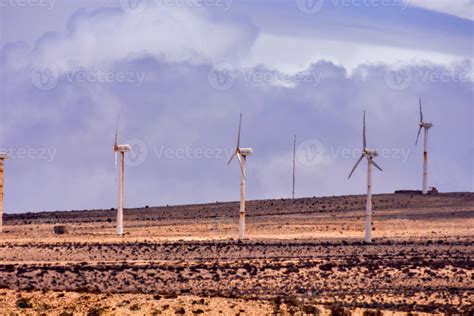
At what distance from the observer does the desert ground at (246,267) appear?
33.9 m

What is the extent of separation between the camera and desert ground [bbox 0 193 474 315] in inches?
1336

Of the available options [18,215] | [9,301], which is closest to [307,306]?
[9,301]

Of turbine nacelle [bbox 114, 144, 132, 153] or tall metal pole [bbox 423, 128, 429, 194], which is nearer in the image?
turbine nacelle [bbox 114, 144, 132, 153]

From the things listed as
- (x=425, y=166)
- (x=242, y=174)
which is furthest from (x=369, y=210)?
(x=425, y=166)

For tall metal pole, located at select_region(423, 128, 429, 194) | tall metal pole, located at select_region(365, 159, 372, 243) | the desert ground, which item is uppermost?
tall metal pole, located at select_region(423, 128, 429, 194)

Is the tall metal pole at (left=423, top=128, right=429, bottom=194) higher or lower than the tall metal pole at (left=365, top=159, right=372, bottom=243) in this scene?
higher

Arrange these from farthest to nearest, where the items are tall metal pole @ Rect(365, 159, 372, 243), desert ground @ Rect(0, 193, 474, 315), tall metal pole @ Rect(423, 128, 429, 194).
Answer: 1. tall metal pole @ Rect(423, 128, 429, 194)
2. tall metal pole @ Rect(365, 159, 372, 243)
3. desert ground @ Rect(0, 193, 474, 315)

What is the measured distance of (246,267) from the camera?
4591 cm

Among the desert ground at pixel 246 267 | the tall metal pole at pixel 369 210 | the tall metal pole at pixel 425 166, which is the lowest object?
the desert ground at pixel 246 267

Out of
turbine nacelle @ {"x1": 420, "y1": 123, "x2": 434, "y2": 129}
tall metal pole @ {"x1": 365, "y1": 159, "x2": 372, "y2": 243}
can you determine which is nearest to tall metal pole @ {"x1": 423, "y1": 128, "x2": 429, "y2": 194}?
turbine nacelle @ {"x1": 420, "y1": 123, "x2": 434, "y2": 129}

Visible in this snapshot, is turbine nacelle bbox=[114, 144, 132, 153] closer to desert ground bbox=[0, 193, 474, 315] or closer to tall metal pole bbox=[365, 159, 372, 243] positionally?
desert ground bbox=[0, 193, 474, 315]

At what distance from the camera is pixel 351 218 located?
8900 cm

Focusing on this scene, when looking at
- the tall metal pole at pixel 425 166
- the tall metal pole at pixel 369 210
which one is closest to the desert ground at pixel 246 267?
the tall metal pole at pixel 369 210

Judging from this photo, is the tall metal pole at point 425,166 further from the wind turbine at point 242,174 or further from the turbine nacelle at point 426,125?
the wind turbine at point 242,174
